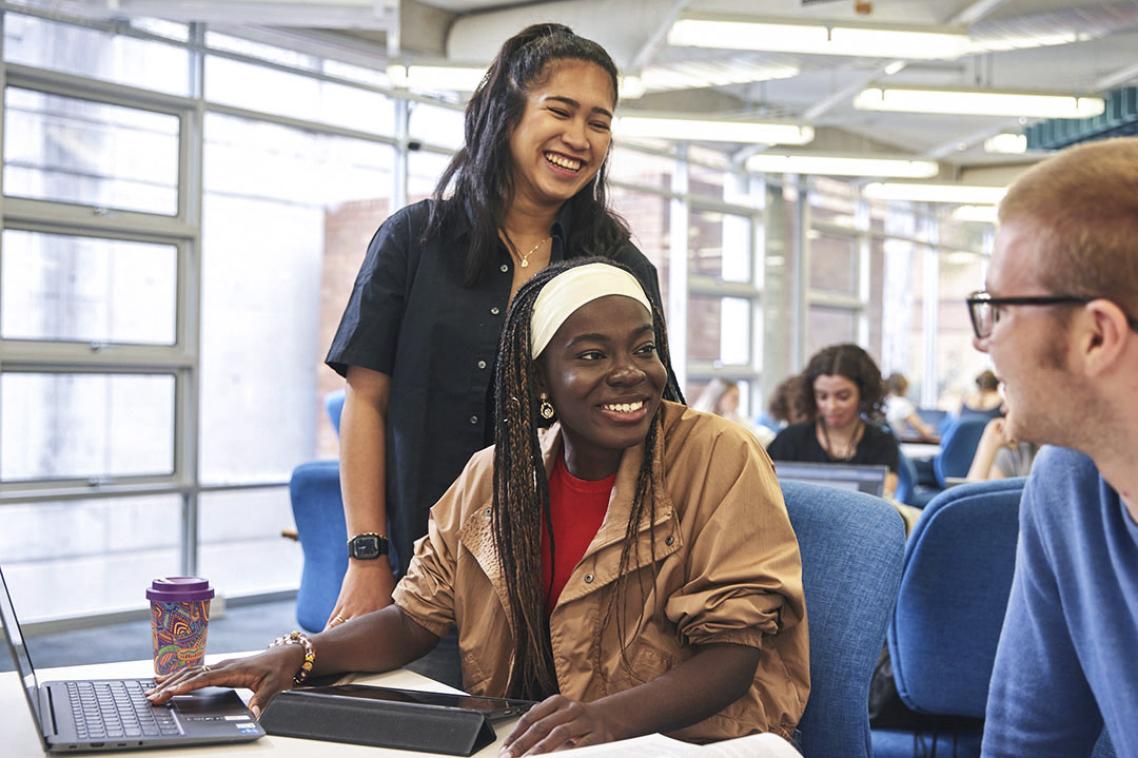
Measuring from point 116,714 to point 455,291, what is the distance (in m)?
Answer: 0.94

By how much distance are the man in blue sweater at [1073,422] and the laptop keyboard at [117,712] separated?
3.06 ft

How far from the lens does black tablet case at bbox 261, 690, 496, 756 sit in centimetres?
129

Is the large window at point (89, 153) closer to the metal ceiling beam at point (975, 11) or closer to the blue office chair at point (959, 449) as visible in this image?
the metal ceiling beam at point (975, 11)

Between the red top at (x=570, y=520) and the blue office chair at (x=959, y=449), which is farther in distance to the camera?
the blue office chair at (x=959, y=449)

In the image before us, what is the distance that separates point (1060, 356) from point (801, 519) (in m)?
0.78

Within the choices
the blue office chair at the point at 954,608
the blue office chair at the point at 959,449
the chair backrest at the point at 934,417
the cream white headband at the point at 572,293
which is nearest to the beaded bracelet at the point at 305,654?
the cream white headband at the point at 572,293

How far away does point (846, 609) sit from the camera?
1.64m

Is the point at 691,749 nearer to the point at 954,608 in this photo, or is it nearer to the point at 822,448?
the point at 954,608

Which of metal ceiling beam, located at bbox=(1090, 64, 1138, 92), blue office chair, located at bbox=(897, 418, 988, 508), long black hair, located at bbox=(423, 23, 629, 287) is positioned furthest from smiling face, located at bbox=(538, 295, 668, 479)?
metal ceiling beam, located at bbox=(1090, 64, 1138, 92)

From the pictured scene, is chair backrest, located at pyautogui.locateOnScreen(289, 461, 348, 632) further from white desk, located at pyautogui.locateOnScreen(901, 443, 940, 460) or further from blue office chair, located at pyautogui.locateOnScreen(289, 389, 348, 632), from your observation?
white desk, located at pyautogui.locateOnScreen(901, 443, 940, 460)

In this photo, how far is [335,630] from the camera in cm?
165

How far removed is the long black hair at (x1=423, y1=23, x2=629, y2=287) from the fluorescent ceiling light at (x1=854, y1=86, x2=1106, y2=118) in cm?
504

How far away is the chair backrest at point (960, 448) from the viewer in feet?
22.3

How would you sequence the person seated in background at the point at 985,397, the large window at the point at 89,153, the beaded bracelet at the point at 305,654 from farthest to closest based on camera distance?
the person seated in background at the point at 985,397 → the large window at the point at 89,153 → the beaded bracelet at the point at 305,654
